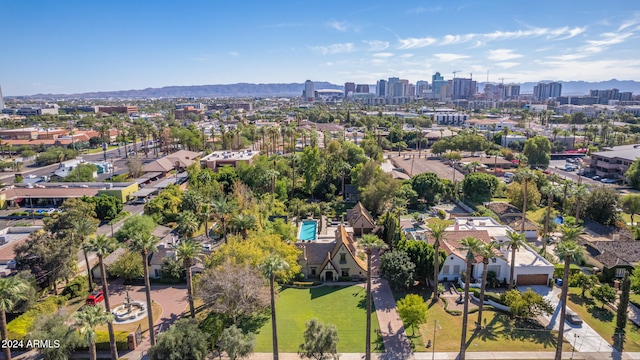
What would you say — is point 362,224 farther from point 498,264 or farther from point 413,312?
point 413,312

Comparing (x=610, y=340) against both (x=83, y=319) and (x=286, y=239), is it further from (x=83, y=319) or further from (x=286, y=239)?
(x=83, y=319)

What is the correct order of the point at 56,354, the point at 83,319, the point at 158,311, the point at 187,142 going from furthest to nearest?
the point at 187,142 < the point at 158,311 < the point at 56,354 < the point at 83,319

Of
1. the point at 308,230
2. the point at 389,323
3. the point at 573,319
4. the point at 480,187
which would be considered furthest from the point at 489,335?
the point at 480,187

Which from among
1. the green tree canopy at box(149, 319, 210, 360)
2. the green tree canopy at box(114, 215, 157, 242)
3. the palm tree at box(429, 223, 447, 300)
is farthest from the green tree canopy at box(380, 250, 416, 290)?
the green tree canopy at box(114, 215, 157, 242)

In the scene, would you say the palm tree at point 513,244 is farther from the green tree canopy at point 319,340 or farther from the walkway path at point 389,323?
the green tree canopy at point 319,340

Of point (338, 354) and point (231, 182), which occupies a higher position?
point (231, 182)

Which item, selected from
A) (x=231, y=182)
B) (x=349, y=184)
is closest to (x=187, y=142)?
(x=231, y=182)
